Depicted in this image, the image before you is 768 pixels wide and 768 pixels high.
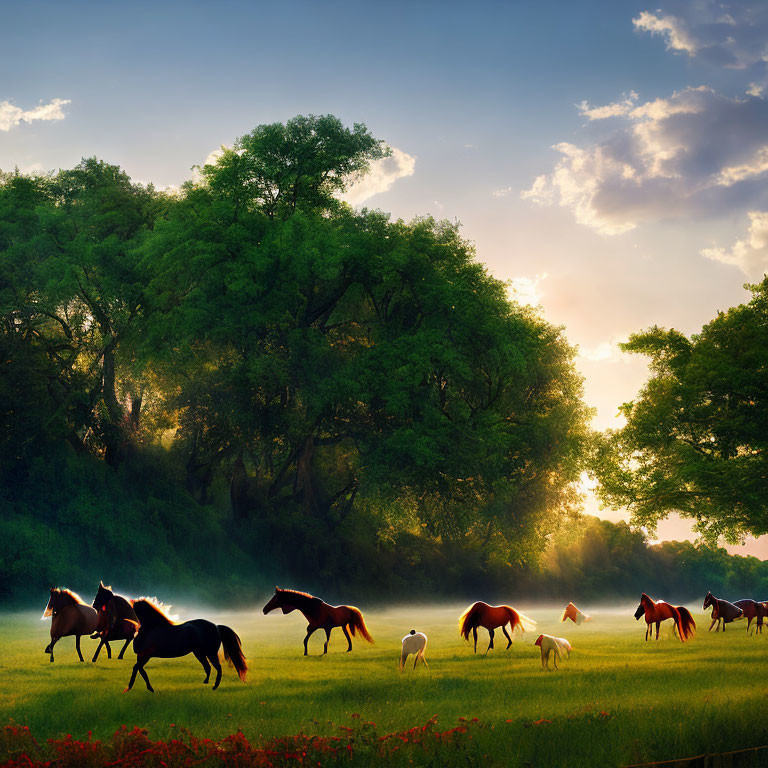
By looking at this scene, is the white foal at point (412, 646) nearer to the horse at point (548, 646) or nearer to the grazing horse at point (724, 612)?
the horse at point (548, 646)

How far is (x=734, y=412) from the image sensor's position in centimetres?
3366

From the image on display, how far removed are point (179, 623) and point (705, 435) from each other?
3013cm

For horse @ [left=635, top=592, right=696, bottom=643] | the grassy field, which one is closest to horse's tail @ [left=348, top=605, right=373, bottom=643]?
the grassy field

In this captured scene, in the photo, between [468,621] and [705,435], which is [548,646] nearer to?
[468,621]

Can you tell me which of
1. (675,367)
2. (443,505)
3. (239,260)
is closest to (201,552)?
(443,505)

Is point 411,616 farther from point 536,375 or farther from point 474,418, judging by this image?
point 536,375

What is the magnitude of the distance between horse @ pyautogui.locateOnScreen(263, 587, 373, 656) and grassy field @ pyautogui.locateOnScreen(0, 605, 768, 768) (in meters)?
0.74

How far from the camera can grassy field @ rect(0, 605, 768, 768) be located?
34.6 feet

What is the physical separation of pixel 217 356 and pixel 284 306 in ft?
18.7

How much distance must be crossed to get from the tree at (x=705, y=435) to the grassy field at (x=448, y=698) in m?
14.6

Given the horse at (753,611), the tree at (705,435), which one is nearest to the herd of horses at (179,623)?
the horse at (753,611)

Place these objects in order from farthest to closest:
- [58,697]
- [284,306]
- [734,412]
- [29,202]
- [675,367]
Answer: [29,202] → [284,306] → [675,367] → [734,412] → [58,697]

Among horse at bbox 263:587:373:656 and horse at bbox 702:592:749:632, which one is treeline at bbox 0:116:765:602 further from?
horse at bbox 263:587:373:656

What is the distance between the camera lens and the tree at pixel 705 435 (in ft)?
106
